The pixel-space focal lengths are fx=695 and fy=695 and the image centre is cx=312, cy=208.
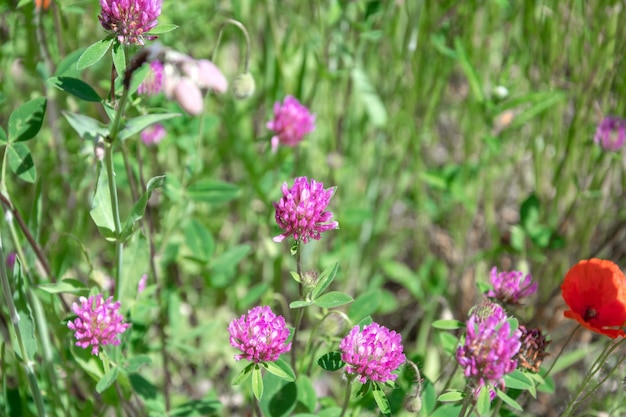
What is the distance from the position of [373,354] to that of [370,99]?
1334 millimetres

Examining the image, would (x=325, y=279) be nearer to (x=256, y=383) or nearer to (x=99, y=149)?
(x=256, y=383)

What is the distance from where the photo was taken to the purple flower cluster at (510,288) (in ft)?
4.75

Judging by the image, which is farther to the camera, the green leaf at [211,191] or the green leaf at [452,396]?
the green leaf at [211,191]

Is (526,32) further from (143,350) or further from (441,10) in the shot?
(143,350)

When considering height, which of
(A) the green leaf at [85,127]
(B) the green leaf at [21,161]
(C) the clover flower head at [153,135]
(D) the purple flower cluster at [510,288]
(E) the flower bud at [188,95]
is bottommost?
(D) the purple flower cluster at [510,288]

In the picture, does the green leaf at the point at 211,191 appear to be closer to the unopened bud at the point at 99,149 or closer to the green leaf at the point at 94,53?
the unopened bud at the point at 99,149

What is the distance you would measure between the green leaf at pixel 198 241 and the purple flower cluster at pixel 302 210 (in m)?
0.84

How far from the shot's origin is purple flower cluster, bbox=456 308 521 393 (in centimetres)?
111

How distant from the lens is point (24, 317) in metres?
1.41

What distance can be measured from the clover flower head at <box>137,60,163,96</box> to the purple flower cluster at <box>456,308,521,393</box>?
0.86 m

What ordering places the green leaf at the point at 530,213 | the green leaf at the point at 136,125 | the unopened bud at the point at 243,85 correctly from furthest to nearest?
the green leaf at the point at 530,213 < the unopened bud at the point at 243,85 < the green leaf at the point at 136,125

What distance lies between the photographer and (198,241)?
2074 mm

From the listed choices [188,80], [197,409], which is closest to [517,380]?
[197,409]

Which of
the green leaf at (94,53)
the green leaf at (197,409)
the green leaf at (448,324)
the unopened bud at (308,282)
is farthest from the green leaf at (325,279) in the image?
the green leaf at (94,53)
